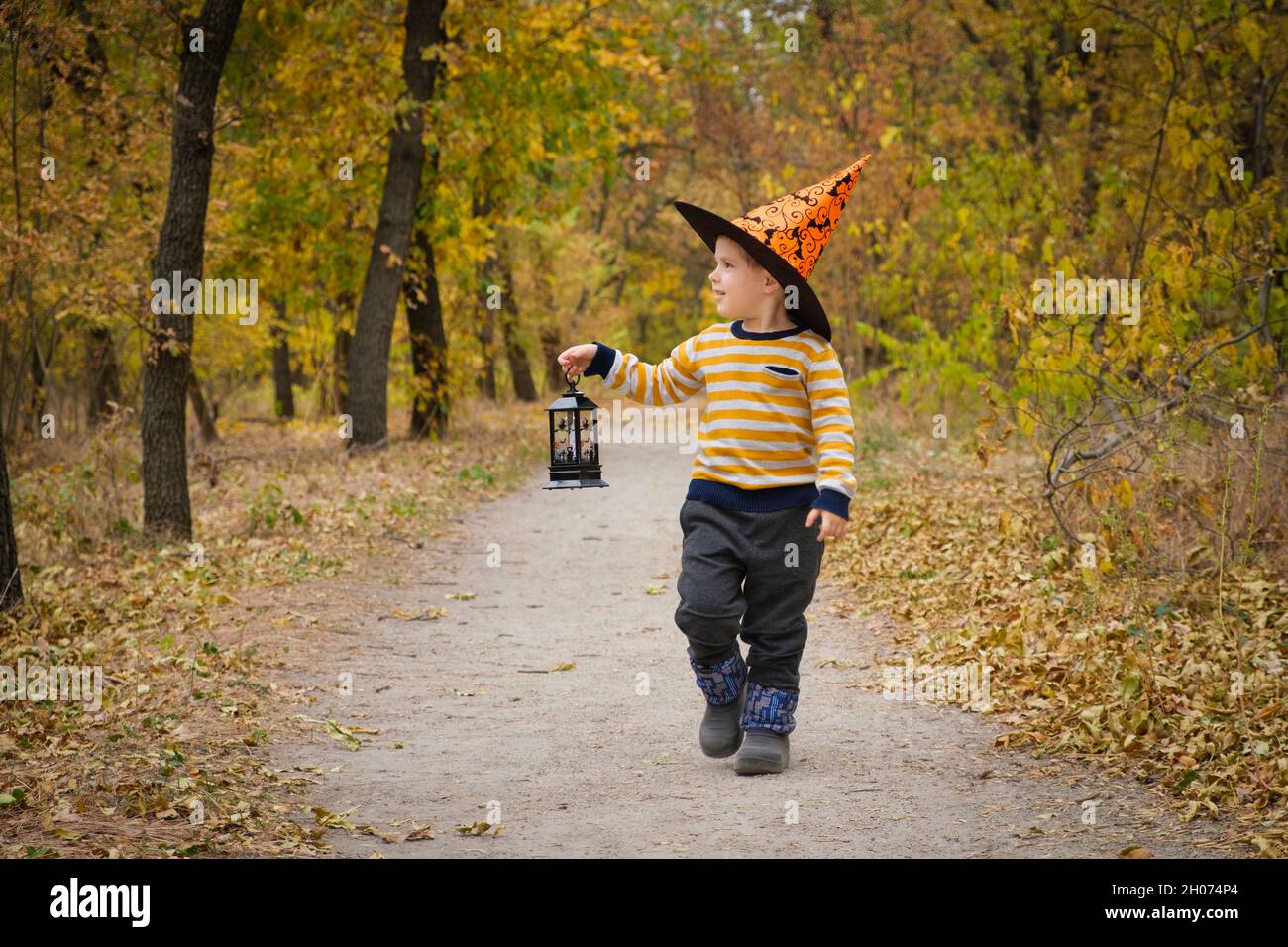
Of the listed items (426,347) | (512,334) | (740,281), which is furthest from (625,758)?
(512,334)

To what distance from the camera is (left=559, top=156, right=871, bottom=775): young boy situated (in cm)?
484

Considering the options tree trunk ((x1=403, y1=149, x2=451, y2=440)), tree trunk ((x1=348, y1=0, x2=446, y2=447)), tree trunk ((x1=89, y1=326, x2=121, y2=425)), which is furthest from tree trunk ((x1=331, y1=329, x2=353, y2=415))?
tree trunk ((x1=348, y1=0, x2=446, y2=447))

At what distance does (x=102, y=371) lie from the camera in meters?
17.9

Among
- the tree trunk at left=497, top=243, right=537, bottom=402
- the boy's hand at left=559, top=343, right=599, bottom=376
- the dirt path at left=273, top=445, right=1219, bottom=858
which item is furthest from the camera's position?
the tree trunk at left=497, top=243, right=537, bottom=402

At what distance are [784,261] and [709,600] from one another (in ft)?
4.24

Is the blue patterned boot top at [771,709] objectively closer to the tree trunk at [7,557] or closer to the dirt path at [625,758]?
the dirt path at [625,758]

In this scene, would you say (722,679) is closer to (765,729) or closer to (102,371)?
(765,729)

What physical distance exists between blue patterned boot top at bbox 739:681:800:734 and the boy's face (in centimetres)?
149

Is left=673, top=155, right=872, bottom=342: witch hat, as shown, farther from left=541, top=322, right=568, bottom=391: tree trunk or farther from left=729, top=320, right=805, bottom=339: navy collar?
left=541, top=322, right=568, bottom=391: tree trunk

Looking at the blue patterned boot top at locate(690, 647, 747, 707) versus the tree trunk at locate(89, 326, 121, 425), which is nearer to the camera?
the blue patterned boot top at locate(690, 647, 747, 707)

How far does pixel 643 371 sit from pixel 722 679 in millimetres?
1265

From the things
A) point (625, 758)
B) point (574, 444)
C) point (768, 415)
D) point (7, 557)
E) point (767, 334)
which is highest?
point (767, 334)

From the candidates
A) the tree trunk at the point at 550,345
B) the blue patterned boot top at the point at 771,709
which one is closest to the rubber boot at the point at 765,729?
the blue patterned boot top at the point at 771,709
